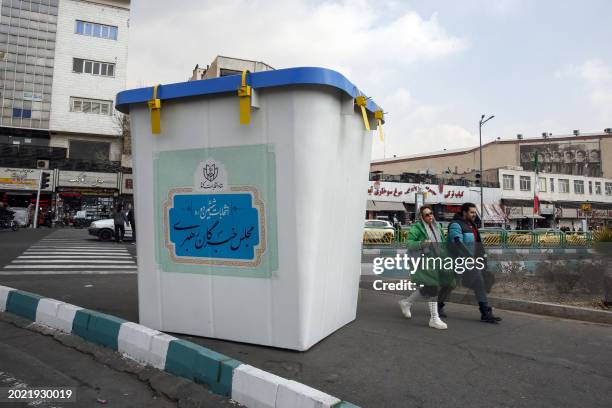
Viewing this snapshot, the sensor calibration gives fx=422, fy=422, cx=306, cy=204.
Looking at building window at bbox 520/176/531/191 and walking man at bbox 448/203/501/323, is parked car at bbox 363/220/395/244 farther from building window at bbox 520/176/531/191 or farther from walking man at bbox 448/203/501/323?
building window at bbox 520/176/531/191

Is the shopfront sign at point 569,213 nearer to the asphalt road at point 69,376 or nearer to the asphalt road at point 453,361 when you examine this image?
the asphalt road at point 453,361

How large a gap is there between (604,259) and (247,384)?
6718mm

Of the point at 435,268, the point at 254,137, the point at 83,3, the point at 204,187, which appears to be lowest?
the point at 435,268

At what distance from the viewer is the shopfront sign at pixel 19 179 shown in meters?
28.8

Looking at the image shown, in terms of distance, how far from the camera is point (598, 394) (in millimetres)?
3357

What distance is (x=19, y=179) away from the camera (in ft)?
95.4


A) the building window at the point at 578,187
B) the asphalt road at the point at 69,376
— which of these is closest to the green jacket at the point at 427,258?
the asphalt road at the point at 69,376

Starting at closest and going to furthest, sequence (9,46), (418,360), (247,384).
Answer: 1. (247,384)
2. (418,360)
3. (9,46)

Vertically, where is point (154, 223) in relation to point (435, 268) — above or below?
above

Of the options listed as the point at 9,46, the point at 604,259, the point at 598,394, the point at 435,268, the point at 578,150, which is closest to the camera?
the point at 598,394

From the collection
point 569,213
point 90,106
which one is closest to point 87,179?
point 90,106

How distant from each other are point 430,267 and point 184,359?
339cm

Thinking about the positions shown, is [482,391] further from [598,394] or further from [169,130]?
[169,130]

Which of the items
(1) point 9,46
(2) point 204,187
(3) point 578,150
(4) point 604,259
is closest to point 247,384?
(2) point 204,187
